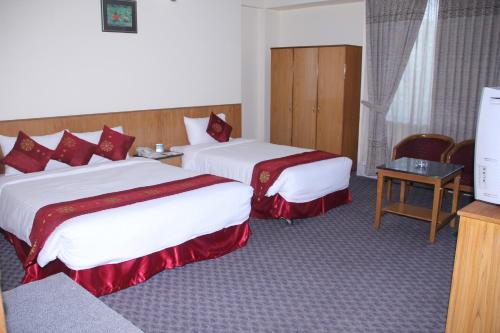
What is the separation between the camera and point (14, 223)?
11.3ft

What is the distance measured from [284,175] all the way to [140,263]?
177 cm

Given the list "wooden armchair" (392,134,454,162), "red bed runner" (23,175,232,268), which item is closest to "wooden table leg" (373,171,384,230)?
"wooden armchair" (392,134,454,162)

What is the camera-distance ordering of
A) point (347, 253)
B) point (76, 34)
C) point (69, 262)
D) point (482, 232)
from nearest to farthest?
point (482, 232) < point (69, 262) < point (347, 253) < point (76, 34)

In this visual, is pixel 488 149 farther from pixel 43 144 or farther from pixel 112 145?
pixel 43 144

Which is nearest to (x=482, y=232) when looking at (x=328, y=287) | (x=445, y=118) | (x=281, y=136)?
(x=328, y=287)

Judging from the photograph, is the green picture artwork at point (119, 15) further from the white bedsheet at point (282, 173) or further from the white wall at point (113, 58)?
the white bedsheet at point (282, 173)

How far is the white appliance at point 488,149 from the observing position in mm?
1920

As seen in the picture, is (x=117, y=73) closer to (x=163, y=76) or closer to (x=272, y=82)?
(x=163, y=76)

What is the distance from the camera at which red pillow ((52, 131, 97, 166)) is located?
4.48 meters

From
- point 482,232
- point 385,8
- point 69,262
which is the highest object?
point 385,8

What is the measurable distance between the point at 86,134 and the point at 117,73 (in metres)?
0.86

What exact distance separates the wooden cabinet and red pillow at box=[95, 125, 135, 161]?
375 cm

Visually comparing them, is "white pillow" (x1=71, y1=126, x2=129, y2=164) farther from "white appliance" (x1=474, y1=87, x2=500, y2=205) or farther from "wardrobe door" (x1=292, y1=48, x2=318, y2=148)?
"white appliance" (x1=474, y1=87, x2=500, y2=205)

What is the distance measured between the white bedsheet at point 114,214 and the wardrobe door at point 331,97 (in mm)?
2936
